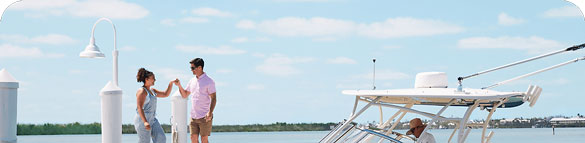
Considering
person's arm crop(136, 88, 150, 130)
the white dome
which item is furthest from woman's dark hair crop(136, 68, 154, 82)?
the white dome

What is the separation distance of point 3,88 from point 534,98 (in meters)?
5.81

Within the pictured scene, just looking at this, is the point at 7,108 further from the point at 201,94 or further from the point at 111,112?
the point at 201,94

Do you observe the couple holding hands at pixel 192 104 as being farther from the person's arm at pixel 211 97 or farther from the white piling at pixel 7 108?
the white piling at pixel 7 108

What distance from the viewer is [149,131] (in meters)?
8.47

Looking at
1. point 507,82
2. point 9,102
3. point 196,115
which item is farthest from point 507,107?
point 9,102

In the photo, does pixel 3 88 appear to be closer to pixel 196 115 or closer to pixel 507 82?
pixel 196 115

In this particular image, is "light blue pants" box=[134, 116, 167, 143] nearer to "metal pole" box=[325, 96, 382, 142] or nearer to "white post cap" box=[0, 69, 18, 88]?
"white post cap" box=[0, 69, 18, 88]

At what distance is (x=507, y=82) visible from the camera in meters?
10.4

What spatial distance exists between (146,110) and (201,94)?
634 mm

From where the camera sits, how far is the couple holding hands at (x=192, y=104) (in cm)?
829

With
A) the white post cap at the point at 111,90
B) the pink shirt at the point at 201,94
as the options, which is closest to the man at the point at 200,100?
the pink shirt at the point at 201,94

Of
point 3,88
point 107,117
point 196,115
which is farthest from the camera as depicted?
point 107,117

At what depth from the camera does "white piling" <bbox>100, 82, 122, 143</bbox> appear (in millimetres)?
8948

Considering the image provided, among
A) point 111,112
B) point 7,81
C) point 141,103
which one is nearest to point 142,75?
point 141,103
